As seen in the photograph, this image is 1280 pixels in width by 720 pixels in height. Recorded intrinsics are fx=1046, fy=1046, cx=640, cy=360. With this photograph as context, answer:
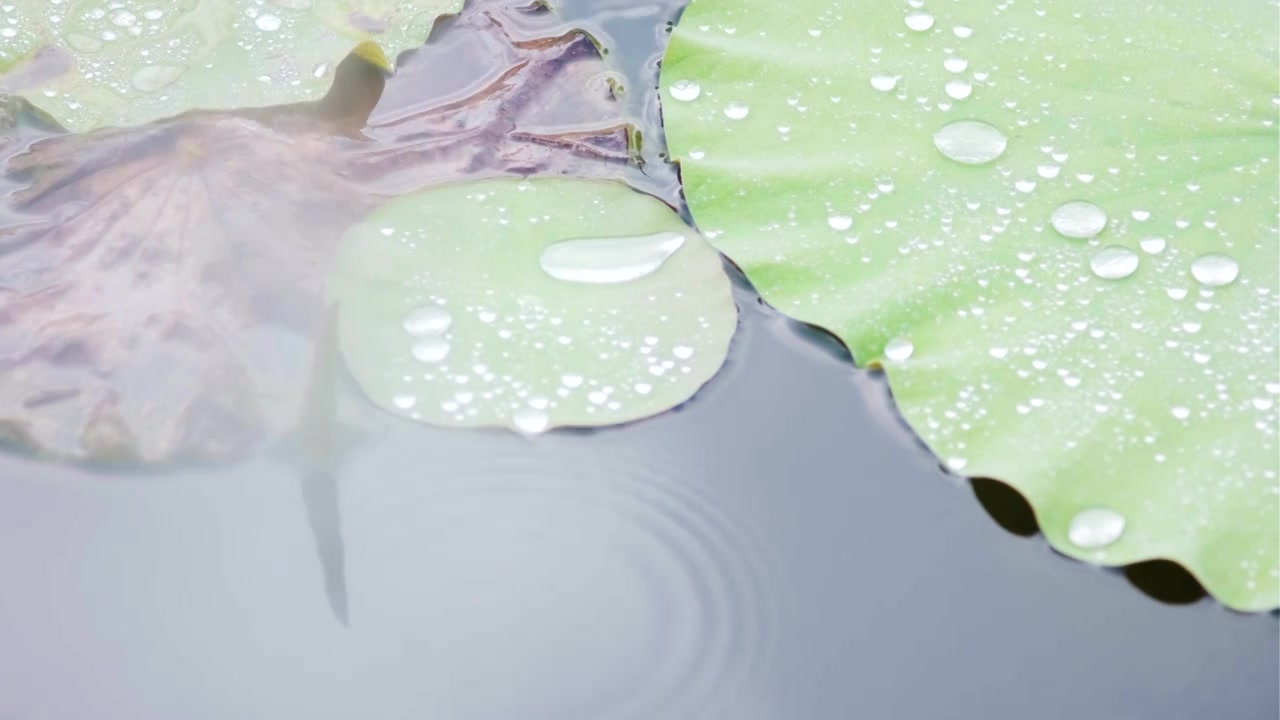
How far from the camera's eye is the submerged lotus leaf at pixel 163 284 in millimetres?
891

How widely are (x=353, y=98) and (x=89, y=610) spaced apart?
578mm

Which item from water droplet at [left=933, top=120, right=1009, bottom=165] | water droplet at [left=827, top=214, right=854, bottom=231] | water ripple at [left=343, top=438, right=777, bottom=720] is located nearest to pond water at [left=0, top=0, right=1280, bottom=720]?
water ripple at [left=343, top=438, right=777, bottom=720]

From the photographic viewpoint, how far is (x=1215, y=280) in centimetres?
89

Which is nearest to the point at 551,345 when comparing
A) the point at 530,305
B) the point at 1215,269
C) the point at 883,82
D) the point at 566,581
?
the point at 530,305

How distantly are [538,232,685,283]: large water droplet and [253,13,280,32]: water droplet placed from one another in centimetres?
40

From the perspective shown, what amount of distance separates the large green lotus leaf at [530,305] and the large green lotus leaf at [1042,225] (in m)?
0.07

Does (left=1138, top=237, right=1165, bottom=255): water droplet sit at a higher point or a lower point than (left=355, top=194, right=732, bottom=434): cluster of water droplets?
higher

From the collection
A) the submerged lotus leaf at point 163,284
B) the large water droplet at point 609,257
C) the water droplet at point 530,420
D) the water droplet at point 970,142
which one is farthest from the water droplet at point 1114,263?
the submerged lotus leaf at point 163,284

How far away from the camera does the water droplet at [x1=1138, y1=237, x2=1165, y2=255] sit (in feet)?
2.98

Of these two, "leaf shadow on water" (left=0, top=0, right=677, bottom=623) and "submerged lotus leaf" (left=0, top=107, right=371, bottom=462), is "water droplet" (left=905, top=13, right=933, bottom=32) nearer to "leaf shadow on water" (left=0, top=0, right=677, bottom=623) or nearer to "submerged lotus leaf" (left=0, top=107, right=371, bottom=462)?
"leaf shadow on water" (left=0, top=0, right=677, bottom=623)

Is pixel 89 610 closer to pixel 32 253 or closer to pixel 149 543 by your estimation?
pixel 149 543

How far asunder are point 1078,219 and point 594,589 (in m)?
0.54

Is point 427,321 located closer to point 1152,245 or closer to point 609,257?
point 609,257

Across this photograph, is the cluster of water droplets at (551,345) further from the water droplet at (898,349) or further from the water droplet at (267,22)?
the water droplet at (267,22)
